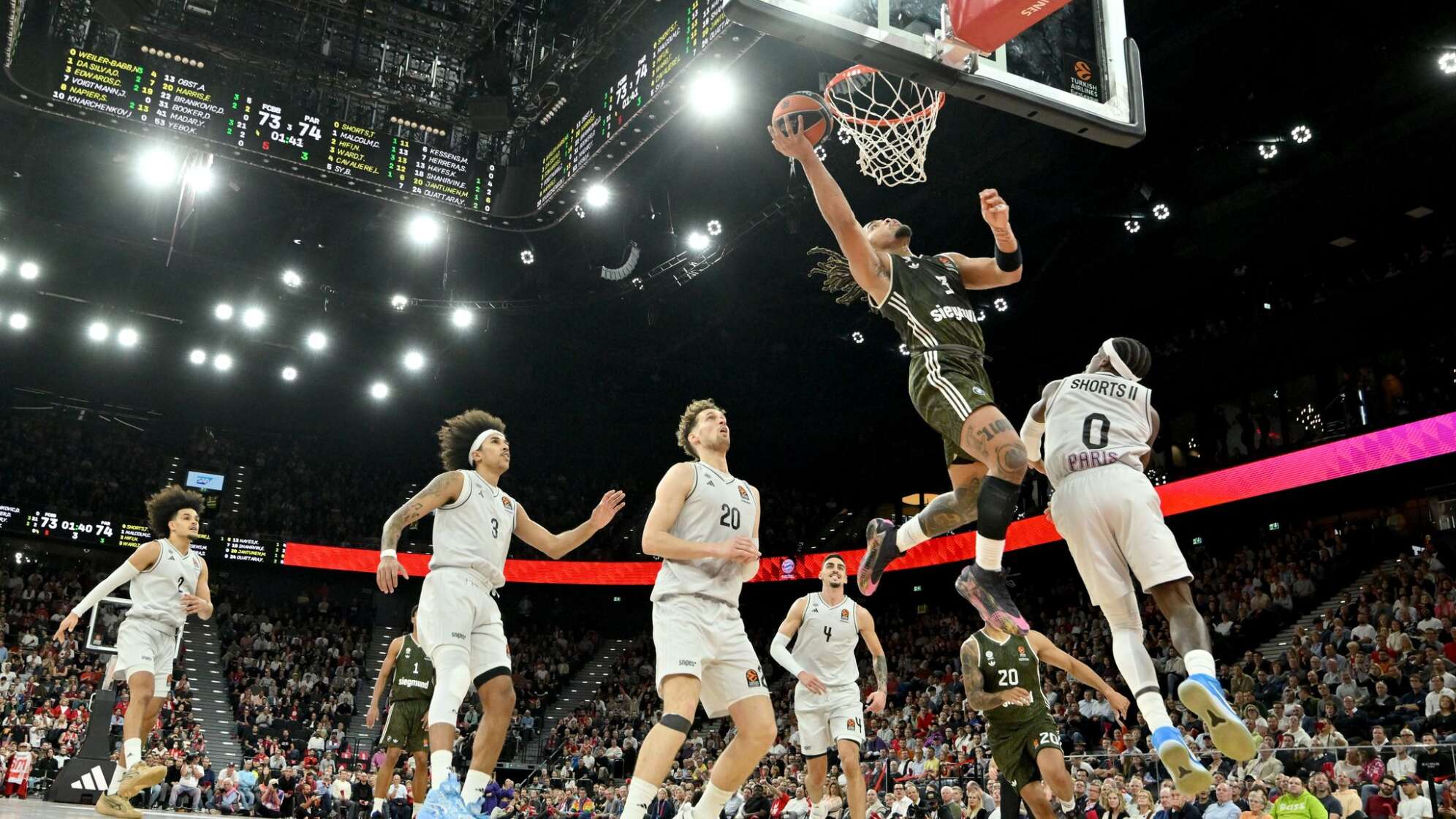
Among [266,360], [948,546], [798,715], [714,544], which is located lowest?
[798,715]

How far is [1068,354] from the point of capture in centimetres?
2520

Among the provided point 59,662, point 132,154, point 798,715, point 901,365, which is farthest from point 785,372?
point 798,715

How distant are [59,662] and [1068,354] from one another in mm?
22583

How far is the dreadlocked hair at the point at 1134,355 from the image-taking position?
210 inches

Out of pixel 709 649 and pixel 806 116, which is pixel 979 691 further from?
pixel 806 116

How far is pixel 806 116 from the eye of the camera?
577 cm

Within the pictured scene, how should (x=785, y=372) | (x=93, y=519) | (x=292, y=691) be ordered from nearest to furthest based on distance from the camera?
(x=292, y=691) → (x=93, y=519) → (x=785, y=372)

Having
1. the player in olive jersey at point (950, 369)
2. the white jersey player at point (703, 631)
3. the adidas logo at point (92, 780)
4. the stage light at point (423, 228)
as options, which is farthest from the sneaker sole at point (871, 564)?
the stage light at point (423, 228)

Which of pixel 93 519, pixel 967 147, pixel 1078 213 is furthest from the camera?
pixel 93 519

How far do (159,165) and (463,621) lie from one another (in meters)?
14.2

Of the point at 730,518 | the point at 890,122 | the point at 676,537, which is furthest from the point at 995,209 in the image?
the point at 890,122

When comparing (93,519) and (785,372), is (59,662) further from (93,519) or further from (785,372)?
(785,372)

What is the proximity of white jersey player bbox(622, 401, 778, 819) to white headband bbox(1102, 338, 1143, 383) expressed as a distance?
1.96m

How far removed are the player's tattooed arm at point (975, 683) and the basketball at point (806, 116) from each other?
3.51m
